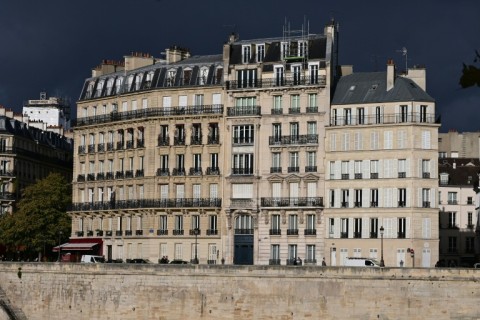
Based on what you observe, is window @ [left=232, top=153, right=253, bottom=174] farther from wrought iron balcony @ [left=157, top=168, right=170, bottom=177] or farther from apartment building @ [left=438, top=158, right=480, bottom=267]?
apartment building @ [left=438, top=158, right=480, bottom=267]

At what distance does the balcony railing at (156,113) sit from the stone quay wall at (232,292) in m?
14.3

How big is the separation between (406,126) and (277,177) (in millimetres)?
8189

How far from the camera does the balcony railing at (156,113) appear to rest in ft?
221

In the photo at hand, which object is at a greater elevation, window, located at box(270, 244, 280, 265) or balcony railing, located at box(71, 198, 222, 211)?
balcony railing, located at box(71, 198, 222, 211)

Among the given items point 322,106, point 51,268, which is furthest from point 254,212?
point 51,268

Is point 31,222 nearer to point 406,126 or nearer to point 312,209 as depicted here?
point 312,209

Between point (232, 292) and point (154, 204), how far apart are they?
17320 millimetres

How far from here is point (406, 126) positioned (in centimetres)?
6209

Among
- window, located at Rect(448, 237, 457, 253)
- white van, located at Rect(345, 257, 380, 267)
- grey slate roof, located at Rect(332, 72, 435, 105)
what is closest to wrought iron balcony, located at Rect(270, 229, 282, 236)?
white van, located at Rect(345, 257, 380, 267)

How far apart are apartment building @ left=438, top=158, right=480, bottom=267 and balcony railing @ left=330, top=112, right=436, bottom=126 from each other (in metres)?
12.4

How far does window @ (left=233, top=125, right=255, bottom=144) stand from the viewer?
6588 cm

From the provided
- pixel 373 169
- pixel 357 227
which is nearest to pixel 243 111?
pixel 373 169

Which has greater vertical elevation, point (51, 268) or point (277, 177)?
point (277, 177)

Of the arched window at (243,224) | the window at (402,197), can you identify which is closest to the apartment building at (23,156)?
the arched window at (243,224)
